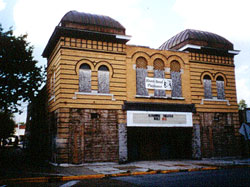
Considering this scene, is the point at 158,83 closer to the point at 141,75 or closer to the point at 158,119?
the point at 141,75

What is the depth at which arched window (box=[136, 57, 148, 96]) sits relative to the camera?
63.1ft

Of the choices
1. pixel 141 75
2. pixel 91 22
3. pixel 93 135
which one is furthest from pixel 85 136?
pixel 91 22

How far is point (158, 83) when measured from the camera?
64.7 ft

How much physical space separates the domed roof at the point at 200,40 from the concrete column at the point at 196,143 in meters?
7.09

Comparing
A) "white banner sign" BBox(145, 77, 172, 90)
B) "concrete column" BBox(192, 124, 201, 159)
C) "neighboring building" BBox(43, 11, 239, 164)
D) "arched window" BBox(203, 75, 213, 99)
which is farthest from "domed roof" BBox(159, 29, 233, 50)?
"concrete column" BBox(192, 124, 201, 159)

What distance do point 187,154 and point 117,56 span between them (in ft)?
31.9

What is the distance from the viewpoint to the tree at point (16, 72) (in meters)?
21.2

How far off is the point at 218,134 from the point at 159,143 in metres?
4.88

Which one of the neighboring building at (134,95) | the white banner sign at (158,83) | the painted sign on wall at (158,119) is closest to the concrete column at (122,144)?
the neighboring building at (134,95)

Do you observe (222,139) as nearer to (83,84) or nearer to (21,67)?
(83,84)

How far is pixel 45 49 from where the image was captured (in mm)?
21547

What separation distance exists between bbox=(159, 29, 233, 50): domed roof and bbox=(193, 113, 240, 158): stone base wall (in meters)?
6.04

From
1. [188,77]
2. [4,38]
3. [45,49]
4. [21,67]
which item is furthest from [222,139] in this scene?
[4,38]

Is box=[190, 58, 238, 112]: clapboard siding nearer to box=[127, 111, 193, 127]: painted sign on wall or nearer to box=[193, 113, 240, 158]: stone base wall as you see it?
box=[193, 113, 240, 158]: stone base wall
